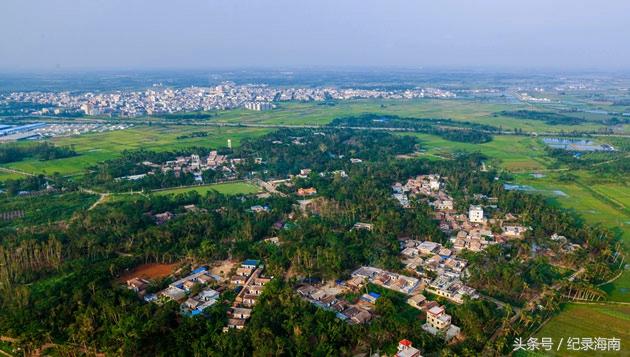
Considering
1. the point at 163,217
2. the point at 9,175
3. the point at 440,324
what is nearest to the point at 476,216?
the point at 440,324

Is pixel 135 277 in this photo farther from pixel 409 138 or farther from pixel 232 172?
pixel 409 138

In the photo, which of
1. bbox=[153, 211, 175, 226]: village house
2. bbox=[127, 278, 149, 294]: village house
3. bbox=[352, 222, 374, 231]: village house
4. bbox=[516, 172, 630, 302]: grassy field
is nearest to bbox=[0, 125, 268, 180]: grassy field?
bbox=[153, 211, 175, 226]: village house

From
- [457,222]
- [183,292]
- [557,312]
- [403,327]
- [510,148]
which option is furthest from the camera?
[510,148]

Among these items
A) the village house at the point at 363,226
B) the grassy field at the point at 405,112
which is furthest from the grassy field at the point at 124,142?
the village house at the point at 363,226

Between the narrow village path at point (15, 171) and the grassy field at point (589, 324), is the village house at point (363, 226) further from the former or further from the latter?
the narrow village path at point (15, 171)

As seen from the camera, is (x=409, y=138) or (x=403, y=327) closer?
(x=403, y=327)

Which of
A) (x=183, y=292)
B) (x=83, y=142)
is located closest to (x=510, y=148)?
(x=183, y=292)

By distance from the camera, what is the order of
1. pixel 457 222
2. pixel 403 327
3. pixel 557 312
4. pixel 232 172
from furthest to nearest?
pixel 232 172
pixel 457 222
pixel 557 312
pixel 403 327
